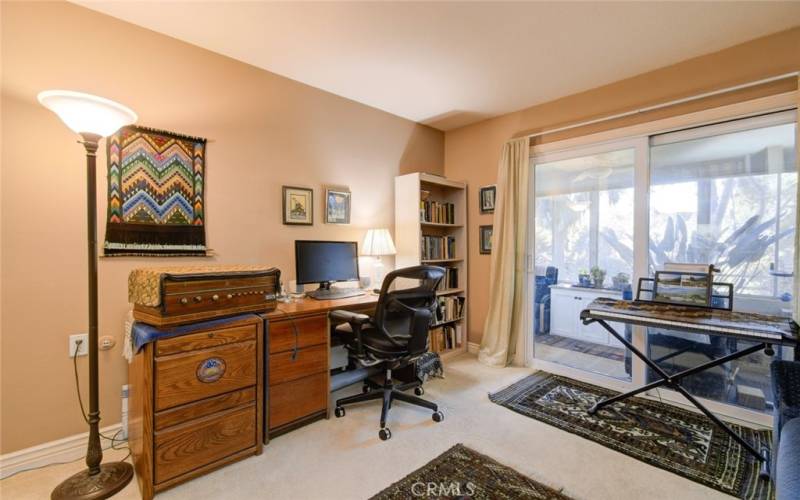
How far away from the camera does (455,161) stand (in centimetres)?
392

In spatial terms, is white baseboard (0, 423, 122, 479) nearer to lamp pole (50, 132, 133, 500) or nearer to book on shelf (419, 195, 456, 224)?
lamp pole (50, 132, 133, 500)

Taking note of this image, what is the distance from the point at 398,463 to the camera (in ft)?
6.05

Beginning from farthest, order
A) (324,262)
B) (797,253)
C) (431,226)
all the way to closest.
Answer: (431,226) < (324,262) < (797,253)

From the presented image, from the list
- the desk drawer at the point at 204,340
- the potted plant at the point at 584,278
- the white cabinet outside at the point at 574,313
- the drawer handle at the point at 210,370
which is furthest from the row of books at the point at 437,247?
the drawer handle at the point at 210,370

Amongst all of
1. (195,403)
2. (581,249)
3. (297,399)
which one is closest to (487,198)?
(581,249)

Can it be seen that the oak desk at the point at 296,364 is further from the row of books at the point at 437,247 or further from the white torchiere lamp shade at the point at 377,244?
the row of books at the point at 437,247

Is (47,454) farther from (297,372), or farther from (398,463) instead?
(398,463)

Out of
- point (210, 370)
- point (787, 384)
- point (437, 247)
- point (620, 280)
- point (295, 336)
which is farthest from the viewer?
point (437, 247)

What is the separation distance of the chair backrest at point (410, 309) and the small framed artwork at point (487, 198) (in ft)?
5.22

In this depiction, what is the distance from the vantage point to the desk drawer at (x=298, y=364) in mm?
2018

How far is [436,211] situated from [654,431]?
2.44 metres

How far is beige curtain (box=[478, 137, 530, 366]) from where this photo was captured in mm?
3260

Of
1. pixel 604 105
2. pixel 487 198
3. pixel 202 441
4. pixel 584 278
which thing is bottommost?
pixel 202 441

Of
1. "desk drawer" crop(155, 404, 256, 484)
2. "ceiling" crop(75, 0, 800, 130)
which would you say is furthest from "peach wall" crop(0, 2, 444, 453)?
"desk drawer" crop(155, 404, 256, 484)
